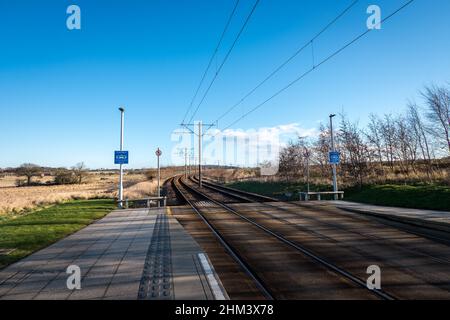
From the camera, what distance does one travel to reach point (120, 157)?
20078 mm

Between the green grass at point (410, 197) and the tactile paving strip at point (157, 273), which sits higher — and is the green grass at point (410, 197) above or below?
above

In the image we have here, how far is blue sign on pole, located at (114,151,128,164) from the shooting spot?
65.6 ft

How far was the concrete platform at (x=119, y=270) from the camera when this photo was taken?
546 centimetres

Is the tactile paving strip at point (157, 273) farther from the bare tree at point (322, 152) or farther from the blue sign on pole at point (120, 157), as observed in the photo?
the bare tree at point (322, 152)

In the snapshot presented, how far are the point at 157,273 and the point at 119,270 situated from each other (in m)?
0.91

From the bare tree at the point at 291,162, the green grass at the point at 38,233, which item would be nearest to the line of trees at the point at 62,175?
the bare tree at the point at 291,162

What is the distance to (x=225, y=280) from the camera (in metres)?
6.28

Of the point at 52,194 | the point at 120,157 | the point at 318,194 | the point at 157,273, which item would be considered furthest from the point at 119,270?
the point at 52,194

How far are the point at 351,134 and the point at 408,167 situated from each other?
7.06 m

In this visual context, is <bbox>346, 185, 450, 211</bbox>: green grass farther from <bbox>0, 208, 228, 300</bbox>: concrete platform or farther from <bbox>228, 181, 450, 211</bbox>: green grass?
<bbox>0, 208, 228, 300</bbox>: concrete platform

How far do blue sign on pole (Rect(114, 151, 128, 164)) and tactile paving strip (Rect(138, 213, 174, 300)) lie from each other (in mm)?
10460

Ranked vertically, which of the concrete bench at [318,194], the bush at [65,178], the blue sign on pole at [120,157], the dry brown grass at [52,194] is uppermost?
the blue sign on pole at [120,157]

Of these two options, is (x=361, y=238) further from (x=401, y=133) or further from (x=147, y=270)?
(x=401, y=133)

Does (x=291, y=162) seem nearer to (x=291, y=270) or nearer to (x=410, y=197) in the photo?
(x=410, y=197)
